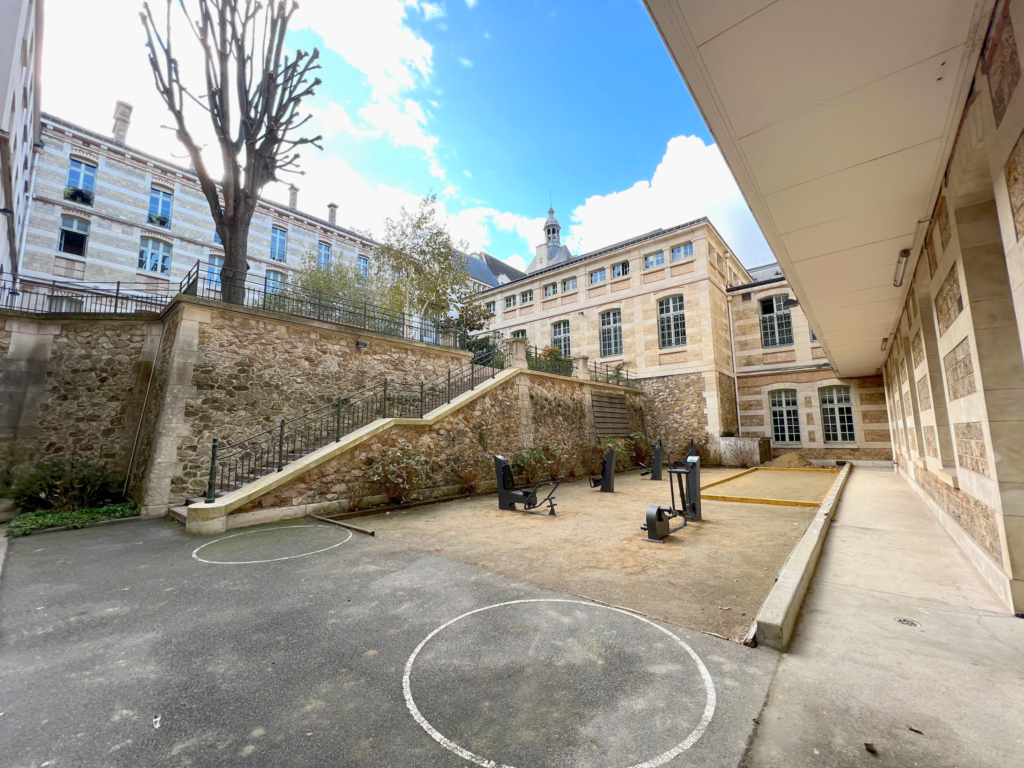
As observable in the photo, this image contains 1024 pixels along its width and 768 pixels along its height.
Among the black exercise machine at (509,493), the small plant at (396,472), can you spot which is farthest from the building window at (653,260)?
the small plant at (396,472)

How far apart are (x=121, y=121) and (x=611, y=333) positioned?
2737 centimetres

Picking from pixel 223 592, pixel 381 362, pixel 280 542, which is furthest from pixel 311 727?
pixel 381 362

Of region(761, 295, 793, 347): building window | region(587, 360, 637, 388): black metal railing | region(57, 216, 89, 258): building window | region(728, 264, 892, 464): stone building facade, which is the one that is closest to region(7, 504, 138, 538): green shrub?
region(587, 360, 637, 388): black metal railing

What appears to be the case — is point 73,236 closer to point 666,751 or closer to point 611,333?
point 611,333

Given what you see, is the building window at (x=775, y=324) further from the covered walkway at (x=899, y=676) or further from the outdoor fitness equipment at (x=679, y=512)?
the covered walkway at (x=899, y=676)

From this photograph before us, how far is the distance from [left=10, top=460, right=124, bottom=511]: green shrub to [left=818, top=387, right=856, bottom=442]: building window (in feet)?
75.3

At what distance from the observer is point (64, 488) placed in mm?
7281

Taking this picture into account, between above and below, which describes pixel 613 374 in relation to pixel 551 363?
above

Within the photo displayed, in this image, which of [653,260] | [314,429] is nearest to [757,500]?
[314,429]

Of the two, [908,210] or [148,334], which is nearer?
[908,210]

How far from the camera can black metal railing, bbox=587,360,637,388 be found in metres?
17.5

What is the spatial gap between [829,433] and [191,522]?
2101 cm

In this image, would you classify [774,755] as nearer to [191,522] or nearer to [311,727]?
[311,727]

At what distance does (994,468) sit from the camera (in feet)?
9.72
